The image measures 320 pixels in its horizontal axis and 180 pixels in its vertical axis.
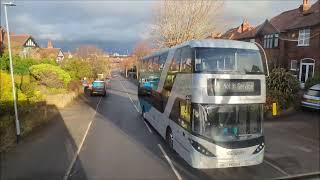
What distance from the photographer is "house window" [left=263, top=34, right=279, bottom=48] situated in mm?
27812

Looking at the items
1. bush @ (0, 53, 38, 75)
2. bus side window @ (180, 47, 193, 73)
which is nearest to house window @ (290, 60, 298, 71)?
bus side window @ (180, 47, 193, 73)

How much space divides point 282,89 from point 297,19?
1258 centimetres

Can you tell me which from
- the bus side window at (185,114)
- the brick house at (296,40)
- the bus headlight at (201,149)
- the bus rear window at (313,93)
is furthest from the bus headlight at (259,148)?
the brick house at (296,40)

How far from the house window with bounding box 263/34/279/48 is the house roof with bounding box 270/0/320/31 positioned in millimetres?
938

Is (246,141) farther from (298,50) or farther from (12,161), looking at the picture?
(298,50)

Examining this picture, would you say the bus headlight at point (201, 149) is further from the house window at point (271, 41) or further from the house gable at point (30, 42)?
the house gable at point (30, 42)

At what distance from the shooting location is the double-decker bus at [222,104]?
307 inches

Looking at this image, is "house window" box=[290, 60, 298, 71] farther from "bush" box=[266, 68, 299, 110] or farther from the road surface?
the road surface

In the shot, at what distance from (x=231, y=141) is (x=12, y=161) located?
7.06 m

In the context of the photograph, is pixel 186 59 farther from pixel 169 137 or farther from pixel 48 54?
pixel 48 54

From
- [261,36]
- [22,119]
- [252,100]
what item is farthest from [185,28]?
[252,100]

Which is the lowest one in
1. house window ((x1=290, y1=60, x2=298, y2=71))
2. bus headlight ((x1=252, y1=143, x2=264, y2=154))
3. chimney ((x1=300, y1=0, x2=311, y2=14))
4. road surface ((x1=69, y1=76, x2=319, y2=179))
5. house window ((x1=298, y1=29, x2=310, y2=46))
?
road surface ((x1=69, y1=76, x2=319, y2=179))

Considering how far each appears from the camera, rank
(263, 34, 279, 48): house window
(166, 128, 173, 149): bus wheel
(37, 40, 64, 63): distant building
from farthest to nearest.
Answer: (37, 40, 64, 63): distant building, (263, 34, 279, 48): house window, (166, 128, 173, 149): bus wheel

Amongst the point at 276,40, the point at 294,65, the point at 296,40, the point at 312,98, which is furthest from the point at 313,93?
the point at 276,40
